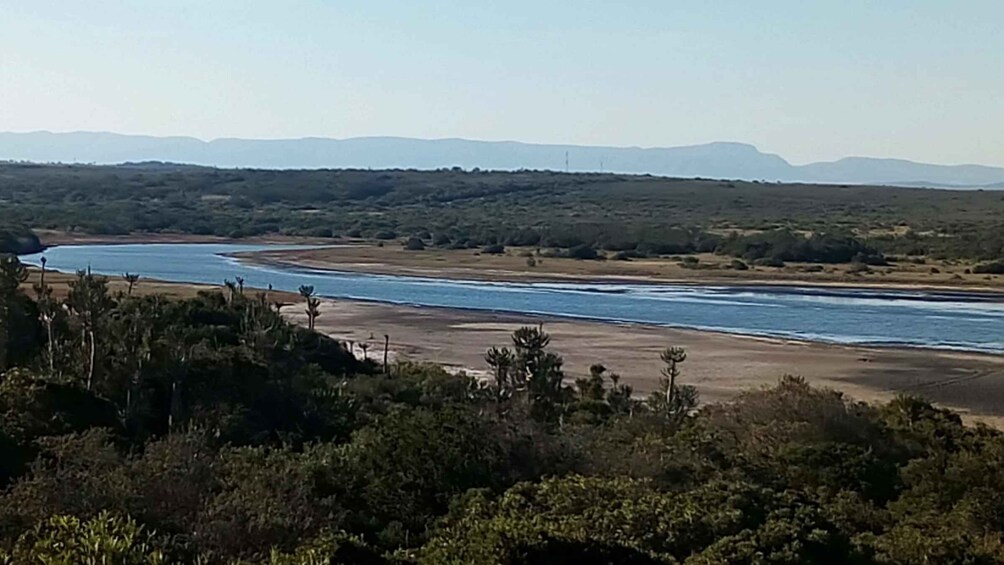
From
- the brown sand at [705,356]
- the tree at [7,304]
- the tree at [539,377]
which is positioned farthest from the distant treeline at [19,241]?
the tree at [539,377]

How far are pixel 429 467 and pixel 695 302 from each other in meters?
47.2

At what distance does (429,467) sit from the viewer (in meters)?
16.6

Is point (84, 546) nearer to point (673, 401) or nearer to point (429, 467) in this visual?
point (429, 467)

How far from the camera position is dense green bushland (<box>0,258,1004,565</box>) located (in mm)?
12773

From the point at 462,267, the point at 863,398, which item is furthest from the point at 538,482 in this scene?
the point at 462,267

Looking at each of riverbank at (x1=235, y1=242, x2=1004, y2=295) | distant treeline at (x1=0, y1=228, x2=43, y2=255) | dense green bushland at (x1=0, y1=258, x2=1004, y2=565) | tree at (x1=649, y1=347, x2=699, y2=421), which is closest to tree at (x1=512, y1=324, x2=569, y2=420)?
dense green bushland at (x1=0, y1=258, x2=1004, y2=565)

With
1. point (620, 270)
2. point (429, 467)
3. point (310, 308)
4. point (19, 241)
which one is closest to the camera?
point (429, 467)

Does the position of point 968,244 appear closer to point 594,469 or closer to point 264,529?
point 594,469

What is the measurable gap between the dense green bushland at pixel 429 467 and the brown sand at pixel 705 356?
36.1ft

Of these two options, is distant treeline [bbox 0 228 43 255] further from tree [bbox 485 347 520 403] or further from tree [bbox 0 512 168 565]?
tree [bbox 0 512 168 565]

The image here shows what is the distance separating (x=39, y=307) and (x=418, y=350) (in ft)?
57.9

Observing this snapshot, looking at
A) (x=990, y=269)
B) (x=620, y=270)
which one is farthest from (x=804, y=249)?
(x=620, y=270)

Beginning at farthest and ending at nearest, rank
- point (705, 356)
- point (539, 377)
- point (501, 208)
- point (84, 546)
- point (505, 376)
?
point (501, 208)
point (705, 356)
point (505, 376)
point (539, 377)
point (84, 546)

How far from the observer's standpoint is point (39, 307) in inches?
1134
